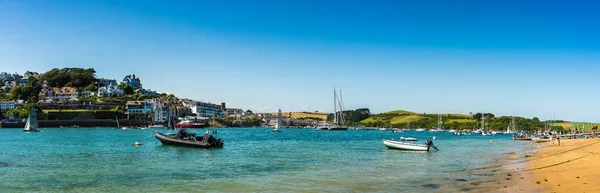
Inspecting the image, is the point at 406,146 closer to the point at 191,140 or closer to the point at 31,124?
the point at 191,140

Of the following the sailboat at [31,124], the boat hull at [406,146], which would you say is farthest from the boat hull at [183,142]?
the sailboat at [31,124]

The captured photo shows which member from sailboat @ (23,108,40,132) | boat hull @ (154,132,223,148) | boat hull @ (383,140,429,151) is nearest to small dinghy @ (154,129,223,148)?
boat hull @ (154,132,223,148)

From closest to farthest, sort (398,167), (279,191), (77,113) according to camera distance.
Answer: (279,191), (398,167), (77,113)

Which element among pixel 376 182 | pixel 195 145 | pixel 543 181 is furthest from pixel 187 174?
pixel 195 145

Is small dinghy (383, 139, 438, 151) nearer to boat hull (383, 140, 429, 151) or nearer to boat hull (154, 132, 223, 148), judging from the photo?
boat hull (383, 140, 429, 151)

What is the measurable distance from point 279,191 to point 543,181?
1496 cm

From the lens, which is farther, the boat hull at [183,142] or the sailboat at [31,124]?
the sailboat at [31,124]

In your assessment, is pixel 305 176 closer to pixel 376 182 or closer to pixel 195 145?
pixel 376 182

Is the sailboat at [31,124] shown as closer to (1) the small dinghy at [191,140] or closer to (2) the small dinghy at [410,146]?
(1) the small dinghy at [191,140]

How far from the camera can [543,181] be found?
25.6 m

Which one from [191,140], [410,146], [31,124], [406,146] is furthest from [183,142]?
[31,124]

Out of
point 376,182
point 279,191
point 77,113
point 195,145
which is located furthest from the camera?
point 77,113

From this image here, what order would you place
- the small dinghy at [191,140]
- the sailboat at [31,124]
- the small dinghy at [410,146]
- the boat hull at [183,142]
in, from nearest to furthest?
the small dinghy at [410,146] < the boat hull at [183,142] < the small dinghy at [191,140] < the sailboat at [31,124]

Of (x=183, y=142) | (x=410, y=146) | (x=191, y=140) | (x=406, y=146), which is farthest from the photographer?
(x=183, y=142)
